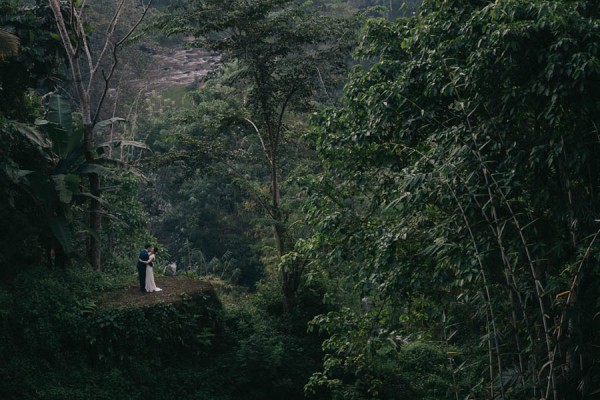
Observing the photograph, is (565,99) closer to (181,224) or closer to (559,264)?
(559,264)

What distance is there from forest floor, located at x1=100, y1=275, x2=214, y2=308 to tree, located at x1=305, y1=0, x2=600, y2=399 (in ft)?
13.9

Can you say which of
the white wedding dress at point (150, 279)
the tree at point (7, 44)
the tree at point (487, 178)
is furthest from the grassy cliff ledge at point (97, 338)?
the tree at point (487, 178)

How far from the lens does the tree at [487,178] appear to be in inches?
225

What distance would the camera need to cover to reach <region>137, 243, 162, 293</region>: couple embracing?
1164cm

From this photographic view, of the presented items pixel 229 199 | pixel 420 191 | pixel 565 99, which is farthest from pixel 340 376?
pixel 229 199

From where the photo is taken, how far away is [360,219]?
8367mm

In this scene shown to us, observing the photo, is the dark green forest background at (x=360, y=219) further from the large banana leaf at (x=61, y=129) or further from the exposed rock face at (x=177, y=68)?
the exposed rock face at (x=177, y=68)

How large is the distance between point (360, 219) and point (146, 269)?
5.08 meters

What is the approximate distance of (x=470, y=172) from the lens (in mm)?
6301

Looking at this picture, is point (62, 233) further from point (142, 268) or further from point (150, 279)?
point (150, 279)

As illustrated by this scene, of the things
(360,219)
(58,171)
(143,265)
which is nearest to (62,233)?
(58,171)

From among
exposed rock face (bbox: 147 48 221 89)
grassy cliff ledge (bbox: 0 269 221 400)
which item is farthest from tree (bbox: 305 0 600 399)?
exposed rock face (bbox: 147 48 221 89)

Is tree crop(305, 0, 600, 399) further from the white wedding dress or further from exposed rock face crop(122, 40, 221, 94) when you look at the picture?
exposed rock face crop(122, 40, 221, 94)

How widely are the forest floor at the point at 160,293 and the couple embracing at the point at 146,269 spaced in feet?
0.39
